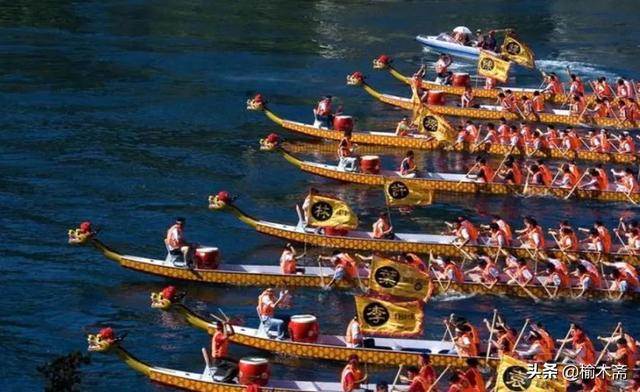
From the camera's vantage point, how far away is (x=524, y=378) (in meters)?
38.4

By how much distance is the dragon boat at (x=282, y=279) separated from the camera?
51.0 m

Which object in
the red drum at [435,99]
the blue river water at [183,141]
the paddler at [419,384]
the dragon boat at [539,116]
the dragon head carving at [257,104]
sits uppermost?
the paddler at [419,384]

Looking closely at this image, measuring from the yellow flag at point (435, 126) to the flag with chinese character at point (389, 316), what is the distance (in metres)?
26.7

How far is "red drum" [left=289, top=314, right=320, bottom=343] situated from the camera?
44.9 meters

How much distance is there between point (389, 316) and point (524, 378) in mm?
6558

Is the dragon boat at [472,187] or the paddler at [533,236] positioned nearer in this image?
the paddler at [533,236]

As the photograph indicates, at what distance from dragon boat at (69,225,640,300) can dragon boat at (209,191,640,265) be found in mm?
3588

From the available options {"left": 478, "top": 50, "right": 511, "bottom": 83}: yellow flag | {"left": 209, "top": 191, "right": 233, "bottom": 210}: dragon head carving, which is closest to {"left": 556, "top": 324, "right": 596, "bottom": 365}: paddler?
{"left": 209, "top": 191, "right": 233, "bottom": 210}: dragon head carving

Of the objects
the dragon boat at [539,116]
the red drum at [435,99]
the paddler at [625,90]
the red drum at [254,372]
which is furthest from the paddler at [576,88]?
the red drum at [254,372]

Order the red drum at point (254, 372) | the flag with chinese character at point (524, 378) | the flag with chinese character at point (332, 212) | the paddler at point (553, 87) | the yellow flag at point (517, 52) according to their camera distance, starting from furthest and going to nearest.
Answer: the yellow flag at point (517, 52) < the paddler at point (553, 87) < the flag with chinese character at point (332, 212) < the red drum at point (254, 372) < the flag with chinese character at point (524, 378)

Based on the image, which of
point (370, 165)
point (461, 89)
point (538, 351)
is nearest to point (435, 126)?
point (370, 165)

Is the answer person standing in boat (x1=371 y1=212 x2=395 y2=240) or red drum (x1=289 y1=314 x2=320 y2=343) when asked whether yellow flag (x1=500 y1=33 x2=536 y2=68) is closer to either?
person standing in boat (x1=371 y1=212 x2=395 y2=240)

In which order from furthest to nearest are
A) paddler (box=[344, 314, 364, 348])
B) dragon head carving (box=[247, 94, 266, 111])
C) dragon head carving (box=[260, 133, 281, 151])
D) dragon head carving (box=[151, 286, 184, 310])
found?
dragon head carving (box=[247, 94, 266, 111])
dragon head carving (box=[260, 133, 281, 151])
dragon head carving (box=[151, 286, 184, 310])
paddler (box=[344, 314, 364, 348])

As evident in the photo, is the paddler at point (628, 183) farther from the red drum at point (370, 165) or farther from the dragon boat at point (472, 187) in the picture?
the red drum at point (370, 165)
